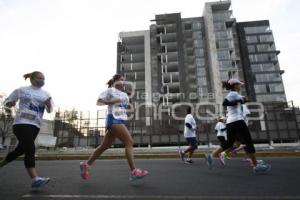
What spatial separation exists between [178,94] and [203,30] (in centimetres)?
1887

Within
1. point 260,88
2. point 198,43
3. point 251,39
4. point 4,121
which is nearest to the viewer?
point 4,121

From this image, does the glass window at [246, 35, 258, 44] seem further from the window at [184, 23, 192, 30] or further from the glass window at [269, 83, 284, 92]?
the window at [184, 23, 192, 30]

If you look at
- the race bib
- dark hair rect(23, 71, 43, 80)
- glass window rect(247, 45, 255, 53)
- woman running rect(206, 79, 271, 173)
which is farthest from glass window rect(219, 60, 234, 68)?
the race bib

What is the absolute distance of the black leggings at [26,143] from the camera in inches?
128

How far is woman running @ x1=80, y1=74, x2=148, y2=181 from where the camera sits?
3.62 m

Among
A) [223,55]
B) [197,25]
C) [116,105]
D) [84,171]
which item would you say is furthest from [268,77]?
[84,171]

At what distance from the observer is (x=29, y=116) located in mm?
3426

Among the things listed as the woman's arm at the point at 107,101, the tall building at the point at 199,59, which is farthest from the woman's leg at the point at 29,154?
the tall building at the point at 199,59

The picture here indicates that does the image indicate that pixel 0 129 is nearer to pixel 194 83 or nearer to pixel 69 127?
pixel 69 127

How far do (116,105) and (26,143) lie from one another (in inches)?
56.1

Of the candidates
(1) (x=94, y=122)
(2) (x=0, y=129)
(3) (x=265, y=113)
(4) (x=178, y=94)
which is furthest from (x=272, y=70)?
(2) (x=0, y=129)

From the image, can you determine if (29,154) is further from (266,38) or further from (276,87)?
(266,38)

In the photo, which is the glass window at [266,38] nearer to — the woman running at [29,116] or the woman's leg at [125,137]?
the woman's leg at [125,137]

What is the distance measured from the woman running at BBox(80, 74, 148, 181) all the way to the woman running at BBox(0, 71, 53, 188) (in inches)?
32.7
